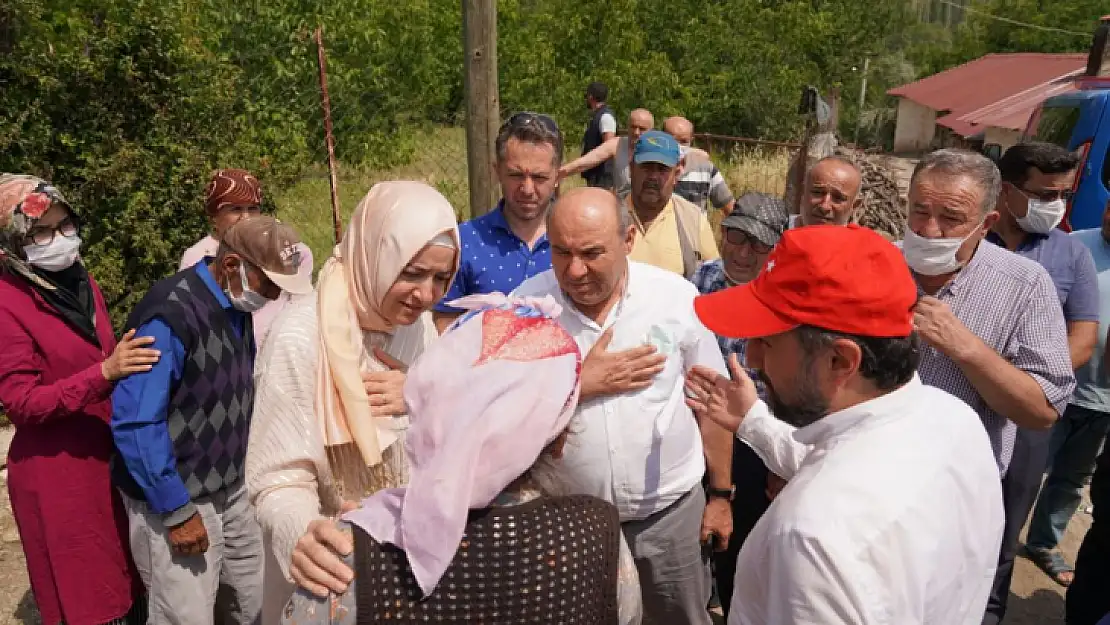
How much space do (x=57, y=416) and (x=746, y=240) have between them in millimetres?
2637

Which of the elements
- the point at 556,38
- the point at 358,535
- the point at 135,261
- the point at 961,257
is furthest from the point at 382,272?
→ the point at 556,38

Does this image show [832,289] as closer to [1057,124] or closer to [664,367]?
[664,367]

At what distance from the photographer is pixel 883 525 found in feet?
4.20

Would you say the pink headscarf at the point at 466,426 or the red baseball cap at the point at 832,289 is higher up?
the red baseball cap at the point at 832,289

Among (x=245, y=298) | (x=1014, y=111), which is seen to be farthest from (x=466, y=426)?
(x=1014, y=111)

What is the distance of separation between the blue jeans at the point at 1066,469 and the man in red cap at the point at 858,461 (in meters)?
2.87

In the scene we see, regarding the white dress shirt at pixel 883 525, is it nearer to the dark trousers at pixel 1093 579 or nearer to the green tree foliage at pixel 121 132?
the dark trousers at pixel 1093 579

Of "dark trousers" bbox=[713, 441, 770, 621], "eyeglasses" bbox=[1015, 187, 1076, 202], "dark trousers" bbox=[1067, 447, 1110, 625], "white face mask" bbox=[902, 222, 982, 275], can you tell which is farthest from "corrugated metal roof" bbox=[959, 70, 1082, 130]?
"dark trousers" bbox=[713, 441, 770, 621]

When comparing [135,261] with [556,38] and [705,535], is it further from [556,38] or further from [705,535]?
[556,38]

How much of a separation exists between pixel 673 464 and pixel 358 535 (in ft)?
4.25

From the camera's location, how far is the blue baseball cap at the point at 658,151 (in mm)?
3779

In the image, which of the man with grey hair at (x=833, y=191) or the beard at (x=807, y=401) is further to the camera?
the man with grey hair at (x=833, y=191)

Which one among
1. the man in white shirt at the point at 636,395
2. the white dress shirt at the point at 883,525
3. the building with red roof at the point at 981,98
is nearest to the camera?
the white dress shirt at the point at 883,525

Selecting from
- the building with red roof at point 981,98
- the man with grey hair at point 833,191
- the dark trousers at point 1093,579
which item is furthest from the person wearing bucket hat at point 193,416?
the building with red roof at point 981,98
